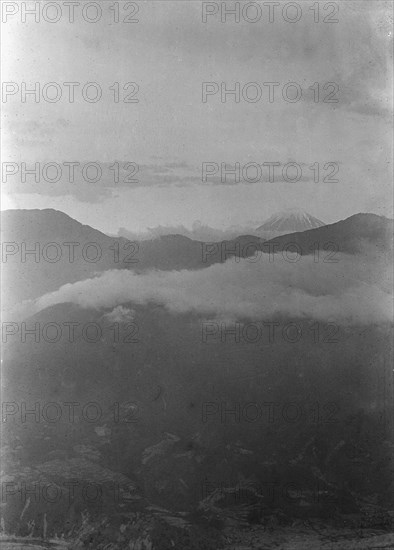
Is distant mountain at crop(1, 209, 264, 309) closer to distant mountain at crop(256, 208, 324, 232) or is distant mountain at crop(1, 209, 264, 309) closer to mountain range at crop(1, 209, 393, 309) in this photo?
mountain range at crop(1, 209, 393, 309)

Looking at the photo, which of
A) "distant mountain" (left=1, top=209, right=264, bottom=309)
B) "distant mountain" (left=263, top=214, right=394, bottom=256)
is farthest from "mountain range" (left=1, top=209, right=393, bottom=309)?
"distant mountain" (left=263, top=214, right=394, bottom=256)

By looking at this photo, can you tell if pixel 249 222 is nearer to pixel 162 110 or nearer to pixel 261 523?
pixel 162 110

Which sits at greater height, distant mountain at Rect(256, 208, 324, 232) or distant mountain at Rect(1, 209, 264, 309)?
distant mountain at Rect(256, 208, 324, 232)

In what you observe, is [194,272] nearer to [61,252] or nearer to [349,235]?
[61,252]

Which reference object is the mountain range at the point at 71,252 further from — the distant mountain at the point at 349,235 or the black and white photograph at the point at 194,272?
the distant mountain at the point at 349,235

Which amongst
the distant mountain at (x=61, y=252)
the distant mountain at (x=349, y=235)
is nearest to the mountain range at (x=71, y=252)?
the distant mountain at (x=61, y=252)

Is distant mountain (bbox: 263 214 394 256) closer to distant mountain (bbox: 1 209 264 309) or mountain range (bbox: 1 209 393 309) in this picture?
mountain range (bbox: 1 209 393 309)

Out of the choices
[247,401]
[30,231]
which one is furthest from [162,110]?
[247,401]
